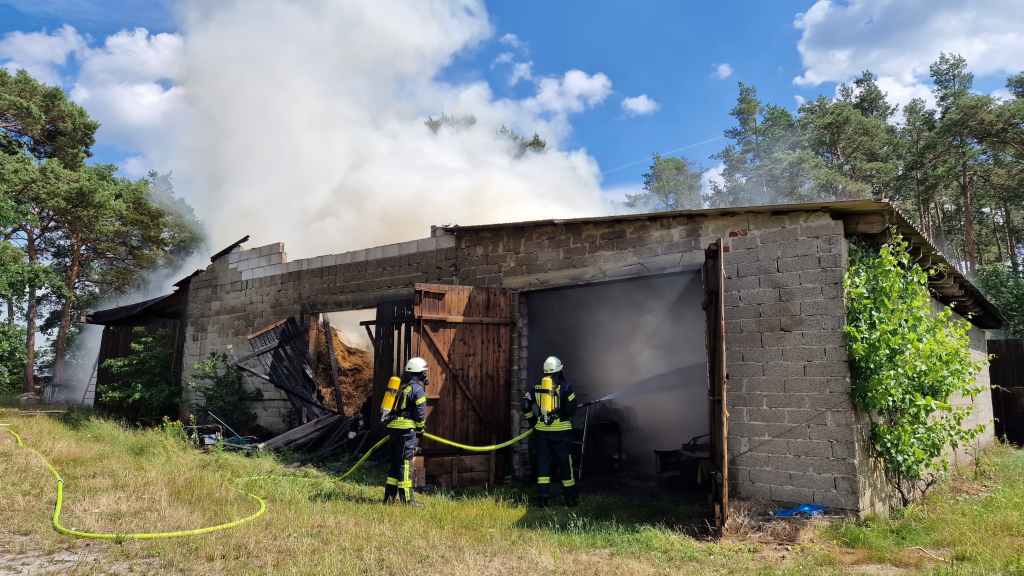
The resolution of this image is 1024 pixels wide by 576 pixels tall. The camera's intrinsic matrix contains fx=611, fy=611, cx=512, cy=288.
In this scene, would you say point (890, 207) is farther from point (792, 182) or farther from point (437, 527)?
point (792, 182)

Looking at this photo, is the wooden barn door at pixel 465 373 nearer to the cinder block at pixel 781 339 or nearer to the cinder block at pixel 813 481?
the cinder block at pixel 781 339

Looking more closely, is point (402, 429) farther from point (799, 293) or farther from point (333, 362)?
point (799, 293)

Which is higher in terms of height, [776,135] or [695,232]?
[776,135]

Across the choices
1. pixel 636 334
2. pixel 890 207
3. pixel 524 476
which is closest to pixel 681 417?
pixel 636 334

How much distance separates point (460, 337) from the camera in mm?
8289

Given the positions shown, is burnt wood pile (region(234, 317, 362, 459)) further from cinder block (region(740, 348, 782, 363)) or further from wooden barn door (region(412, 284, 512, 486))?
cinder block (region(740, 348, 782, 363))

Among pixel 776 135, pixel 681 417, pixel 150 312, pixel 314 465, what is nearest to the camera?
pixel 314 465

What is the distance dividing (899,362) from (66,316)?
1193 inches

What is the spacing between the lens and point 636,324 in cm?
1224

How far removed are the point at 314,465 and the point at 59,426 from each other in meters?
7.07

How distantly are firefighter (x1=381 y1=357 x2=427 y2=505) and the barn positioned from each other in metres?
0.89

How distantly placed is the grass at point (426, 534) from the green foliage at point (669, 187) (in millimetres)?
26168

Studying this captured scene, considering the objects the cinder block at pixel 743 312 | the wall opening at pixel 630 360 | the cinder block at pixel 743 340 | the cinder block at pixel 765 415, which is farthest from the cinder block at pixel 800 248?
the wall opening at pixel 630 360

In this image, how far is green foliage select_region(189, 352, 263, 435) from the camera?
11.4 metres
